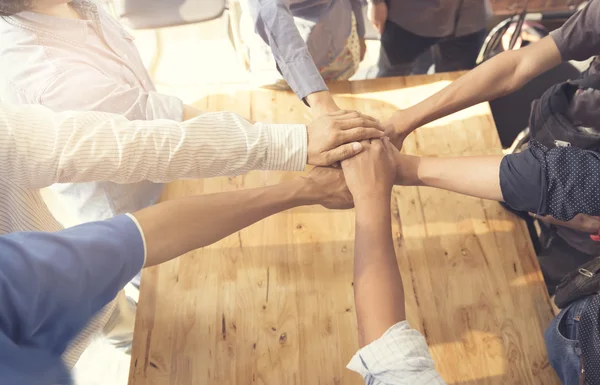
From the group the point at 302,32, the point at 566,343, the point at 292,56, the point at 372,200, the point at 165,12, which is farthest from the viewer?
the point at 165,12

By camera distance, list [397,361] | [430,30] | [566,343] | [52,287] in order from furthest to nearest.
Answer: [430,30] < [566,343] < [397,361] < [52,287]

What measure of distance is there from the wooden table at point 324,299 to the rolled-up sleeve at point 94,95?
0.83 ft

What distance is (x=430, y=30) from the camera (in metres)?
1.95

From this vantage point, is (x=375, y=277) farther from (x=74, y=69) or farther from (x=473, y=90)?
(x=74, y=69)

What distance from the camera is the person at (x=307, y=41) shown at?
1.39m

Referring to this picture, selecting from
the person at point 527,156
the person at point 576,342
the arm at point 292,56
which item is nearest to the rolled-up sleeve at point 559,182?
the person at point 527,156

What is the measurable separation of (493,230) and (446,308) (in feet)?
0.86

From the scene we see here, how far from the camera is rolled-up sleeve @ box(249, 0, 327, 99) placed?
4.53 feet

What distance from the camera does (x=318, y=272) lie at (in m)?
1.18

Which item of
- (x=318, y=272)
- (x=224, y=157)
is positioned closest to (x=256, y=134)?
(x=224, y=157)

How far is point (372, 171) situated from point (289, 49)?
462 mm

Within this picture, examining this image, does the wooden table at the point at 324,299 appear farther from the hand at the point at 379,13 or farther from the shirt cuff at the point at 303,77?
the hand at the point at 379,13

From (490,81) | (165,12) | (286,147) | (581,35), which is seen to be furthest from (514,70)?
(165,12)

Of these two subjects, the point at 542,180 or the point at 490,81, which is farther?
the point at 490,81
